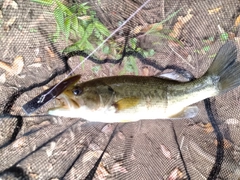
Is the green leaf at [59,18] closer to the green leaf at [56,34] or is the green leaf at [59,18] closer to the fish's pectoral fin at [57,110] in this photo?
the green leaf at [56,34]

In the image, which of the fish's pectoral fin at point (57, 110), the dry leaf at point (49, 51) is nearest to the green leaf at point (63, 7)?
the dry leaf at point (49, 51)

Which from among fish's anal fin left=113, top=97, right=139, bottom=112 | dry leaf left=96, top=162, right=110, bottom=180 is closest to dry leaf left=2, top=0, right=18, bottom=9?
fish's anal fin left=113, top=97, right=139, bottom=112

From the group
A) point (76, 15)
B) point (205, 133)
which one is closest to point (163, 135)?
point (205, 133)

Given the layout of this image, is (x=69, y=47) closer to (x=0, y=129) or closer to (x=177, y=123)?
(x=0, y=129)

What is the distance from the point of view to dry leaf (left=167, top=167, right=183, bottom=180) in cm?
278

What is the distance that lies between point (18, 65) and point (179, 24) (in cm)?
173

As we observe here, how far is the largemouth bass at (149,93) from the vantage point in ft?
7.22

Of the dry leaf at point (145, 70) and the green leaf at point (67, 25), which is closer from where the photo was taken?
the green leaf at point (67, 25)

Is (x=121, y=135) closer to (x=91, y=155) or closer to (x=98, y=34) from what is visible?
(x=91, y=155)

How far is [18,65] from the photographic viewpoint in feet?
9.78

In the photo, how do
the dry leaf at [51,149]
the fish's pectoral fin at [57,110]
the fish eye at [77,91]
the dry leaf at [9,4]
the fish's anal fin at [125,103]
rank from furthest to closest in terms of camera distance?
the dry leaf at [9,4] < the dry leaf at [51,149] < the fish's anal fin at [125,103] < the fish eye at [77,91] < the fish's pectoral fin at [57,110]

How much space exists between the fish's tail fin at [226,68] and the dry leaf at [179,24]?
2.43ft

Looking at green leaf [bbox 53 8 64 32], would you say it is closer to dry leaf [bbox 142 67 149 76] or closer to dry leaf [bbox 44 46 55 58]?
dry leaf [bbox 44 46 55 58]

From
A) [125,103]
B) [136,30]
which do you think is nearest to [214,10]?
[136,30]
